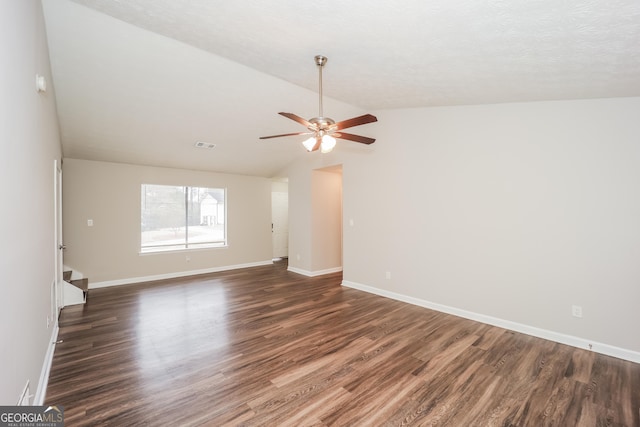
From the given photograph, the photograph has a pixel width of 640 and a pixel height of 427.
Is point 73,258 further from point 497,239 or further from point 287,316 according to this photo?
point 497,239

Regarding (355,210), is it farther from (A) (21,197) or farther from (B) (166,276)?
(A) (21,197)

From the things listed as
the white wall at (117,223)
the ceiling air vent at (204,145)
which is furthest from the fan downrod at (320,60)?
the white wall at (117,223)

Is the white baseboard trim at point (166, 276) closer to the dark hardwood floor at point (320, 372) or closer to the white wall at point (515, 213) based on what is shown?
the dark hardwood floor at point (320, 372)

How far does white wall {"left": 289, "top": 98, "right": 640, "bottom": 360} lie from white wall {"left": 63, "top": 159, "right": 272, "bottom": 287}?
3.80m

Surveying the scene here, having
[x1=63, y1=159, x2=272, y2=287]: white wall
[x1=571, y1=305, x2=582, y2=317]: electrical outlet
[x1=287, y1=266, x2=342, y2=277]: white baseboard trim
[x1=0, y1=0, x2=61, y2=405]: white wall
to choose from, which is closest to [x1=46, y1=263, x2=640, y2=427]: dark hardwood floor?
[x1=571, y1=305, x2=582, y2=317]: electrical outlet

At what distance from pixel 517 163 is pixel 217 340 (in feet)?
13.5

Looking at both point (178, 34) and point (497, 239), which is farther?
point (497, 239)

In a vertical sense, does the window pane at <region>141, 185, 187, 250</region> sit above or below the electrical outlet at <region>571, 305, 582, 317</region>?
above

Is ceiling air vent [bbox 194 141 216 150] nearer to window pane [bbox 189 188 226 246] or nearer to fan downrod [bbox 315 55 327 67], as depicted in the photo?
window pane [bbox 189 188 226 246]

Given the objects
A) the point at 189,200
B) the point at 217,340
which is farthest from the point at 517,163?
the point at 189,200

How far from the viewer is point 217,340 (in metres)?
3.25

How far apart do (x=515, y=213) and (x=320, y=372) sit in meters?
2.96

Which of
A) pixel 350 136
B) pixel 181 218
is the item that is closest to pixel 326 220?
pixel 181 218

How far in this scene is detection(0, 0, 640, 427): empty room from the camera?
6.56 feet
